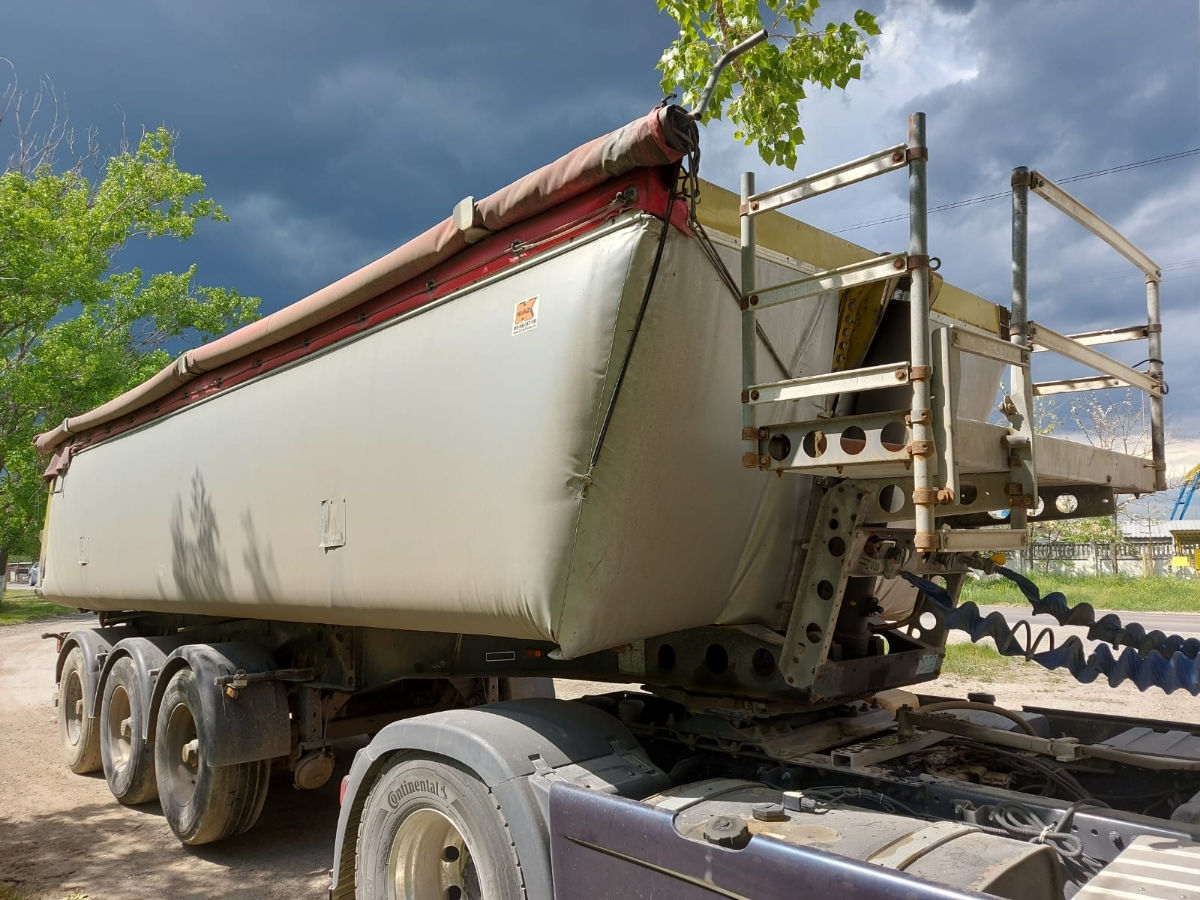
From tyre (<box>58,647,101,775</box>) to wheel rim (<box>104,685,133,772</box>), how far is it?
659 mm

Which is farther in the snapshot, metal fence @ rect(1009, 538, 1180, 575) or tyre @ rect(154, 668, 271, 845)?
metal fence @ rect(1009, 538, 1180, 575)

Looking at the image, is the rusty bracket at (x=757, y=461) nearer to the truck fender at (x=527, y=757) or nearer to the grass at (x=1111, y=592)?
the truck fender at (x=527, y=757)

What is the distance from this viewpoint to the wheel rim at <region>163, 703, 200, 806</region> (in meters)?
5.88

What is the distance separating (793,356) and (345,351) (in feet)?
7.59

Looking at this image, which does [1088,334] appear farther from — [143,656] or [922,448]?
[143,656]

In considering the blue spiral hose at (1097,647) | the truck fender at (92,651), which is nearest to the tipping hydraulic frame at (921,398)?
the blue spiral hose at (1097,647)

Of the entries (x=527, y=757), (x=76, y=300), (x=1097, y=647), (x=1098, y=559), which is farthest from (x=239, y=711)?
(x=1098, y=559)

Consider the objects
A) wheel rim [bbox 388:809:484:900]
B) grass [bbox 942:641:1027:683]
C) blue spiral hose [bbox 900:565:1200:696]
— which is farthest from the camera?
grass [bbox 942:641:1027:683]

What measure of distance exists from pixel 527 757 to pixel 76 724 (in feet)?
23.6

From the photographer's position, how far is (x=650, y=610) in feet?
11.1

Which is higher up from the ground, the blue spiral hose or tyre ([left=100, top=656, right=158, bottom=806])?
the blue spiral hose

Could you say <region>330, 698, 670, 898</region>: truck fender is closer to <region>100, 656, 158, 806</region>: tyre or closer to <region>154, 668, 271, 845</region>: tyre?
<region>154, 668, 271, 845</region>: tyre

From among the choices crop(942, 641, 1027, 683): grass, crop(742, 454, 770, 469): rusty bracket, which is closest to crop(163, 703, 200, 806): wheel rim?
crop(742, 454, 770, 469): rusty bracket

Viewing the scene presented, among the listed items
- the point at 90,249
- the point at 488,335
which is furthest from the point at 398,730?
the point at 90,249
